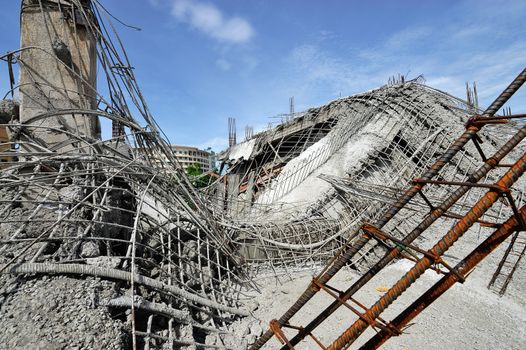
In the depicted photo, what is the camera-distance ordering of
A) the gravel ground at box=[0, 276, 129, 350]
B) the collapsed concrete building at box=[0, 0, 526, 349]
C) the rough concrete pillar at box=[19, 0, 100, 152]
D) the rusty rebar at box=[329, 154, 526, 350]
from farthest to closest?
the rough concrete pillar at box=[19, 0, 100, 152], the collapsed concrete building at box=[0, 0, 526, 349], the gravel ground at box=[0, 276, 129, 350], the rusty rebar at box=[329, 154, 526, 350]

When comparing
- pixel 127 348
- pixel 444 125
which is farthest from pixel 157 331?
pixel 444 125

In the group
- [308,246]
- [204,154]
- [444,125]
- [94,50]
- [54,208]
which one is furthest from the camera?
[204,154]

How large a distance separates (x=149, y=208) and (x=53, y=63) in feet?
9.27

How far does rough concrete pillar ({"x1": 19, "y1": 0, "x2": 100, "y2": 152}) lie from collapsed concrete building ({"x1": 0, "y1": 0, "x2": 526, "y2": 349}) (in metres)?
0.02

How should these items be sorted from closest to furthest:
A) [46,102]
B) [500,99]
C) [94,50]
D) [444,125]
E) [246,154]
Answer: [500,99], [46,102], [94,50], [444,125], [246,154]

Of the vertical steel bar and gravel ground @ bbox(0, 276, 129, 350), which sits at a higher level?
the vertical steel bar

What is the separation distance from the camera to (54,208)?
4070 mm

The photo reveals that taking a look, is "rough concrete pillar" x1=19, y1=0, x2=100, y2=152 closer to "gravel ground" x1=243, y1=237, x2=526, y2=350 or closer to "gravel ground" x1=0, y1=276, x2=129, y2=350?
"gravel ground" x1=0, y1=276, x2=129, y2=350

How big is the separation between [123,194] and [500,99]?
5018 mm

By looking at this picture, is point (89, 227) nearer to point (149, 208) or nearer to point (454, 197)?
point (149, 208)

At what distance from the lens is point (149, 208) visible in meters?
5.71

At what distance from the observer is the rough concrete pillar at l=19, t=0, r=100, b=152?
16.4 ft

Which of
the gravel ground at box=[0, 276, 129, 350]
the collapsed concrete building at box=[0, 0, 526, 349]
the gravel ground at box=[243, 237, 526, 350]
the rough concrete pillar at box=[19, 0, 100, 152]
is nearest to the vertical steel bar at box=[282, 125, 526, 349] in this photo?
the collapsed concrete building at box=[0, 0, 526, 349]

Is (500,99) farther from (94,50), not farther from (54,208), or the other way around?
(94,50)
